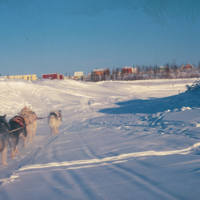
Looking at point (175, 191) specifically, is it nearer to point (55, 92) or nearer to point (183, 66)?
point (55, 92)

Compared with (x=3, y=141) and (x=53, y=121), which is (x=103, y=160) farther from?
(x=53, y=121)

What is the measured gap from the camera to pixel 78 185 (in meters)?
3.82

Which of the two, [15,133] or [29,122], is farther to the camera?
[29,122]

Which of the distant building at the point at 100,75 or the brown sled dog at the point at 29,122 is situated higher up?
the distant building at the point at 100,75

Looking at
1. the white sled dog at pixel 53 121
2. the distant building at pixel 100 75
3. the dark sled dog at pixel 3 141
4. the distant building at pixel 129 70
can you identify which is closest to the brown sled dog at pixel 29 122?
the white sled dog at pixel 53 121

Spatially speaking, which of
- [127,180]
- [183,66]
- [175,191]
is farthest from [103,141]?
[183,66]

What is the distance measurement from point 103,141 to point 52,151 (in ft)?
5.04

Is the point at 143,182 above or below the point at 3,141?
below

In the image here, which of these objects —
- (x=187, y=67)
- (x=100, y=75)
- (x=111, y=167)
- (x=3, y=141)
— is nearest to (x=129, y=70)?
(x=100, y=75)

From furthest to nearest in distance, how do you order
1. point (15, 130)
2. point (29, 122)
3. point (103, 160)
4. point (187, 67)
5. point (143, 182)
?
point (187, 67) → point (29, 122) → point (15, 130) → point (103, 160) → point (143, 182)

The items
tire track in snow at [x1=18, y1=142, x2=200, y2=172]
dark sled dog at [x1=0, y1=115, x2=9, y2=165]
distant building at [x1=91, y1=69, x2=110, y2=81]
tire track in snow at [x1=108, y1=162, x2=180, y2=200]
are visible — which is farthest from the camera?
distant building at [x1=91, y1=69, x2=110, y2=81]

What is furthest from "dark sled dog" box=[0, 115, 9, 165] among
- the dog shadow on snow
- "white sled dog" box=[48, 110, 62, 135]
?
the dog shadow on snow

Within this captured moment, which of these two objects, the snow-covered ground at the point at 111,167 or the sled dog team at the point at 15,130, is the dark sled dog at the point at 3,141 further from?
the snow-covered ground at the point at 111,167

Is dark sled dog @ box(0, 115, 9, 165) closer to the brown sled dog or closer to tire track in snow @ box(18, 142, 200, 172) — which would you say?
tire track in snow @ box(18, 142, 200, 172)
